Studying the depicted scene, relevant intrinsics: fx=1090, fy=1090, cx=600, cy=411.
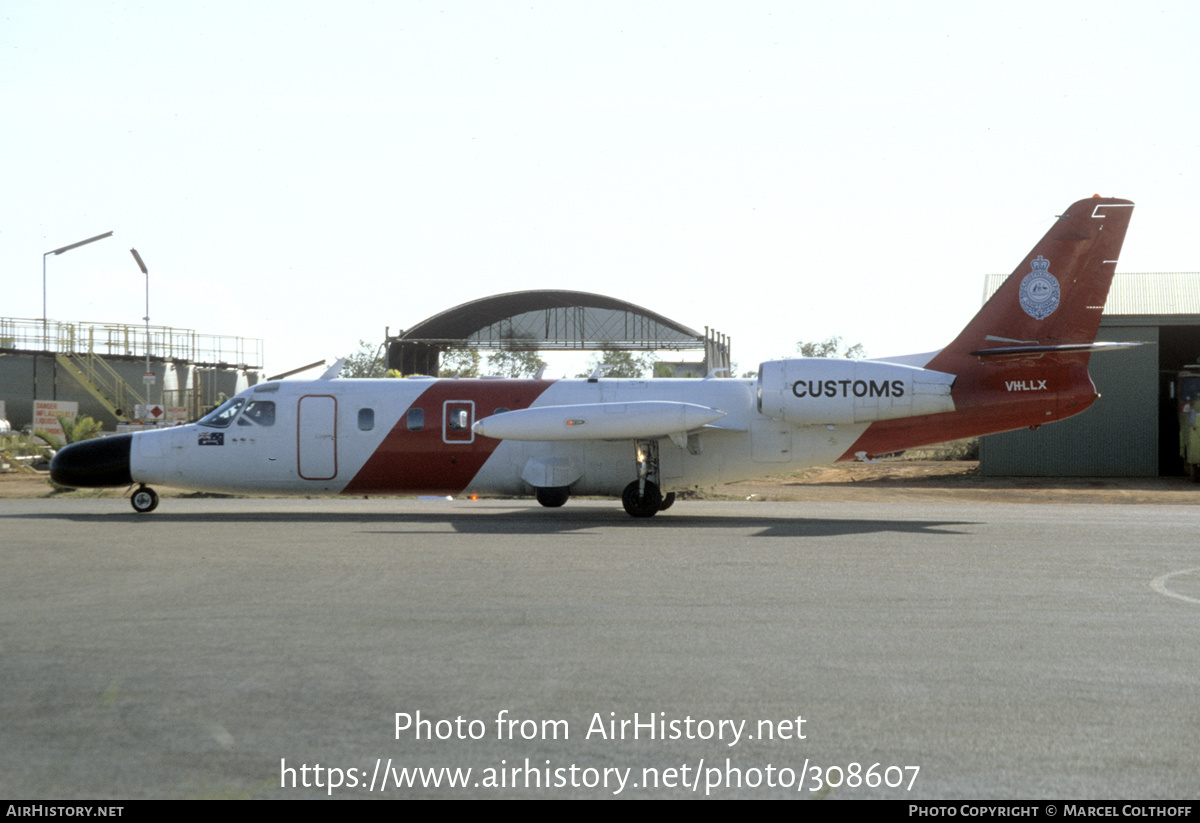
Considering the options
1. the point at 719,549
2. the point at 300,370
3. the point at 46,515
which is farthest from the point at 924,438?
the point at 46,515

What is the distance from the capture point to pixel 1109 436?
120 feet

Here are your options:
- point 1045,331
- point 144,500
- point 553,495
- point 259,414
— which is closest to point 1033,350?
point 1045,331

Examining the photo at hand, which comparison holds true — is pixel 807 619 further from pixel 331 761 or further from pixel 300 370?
pixel 300 370

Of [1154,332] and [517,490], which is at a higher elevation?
[1154,332]

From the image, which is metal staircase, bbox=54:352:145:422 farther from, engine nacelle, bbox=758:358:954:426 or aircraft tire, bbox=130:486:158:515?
engine nacelle, bbox=758:358:954:426

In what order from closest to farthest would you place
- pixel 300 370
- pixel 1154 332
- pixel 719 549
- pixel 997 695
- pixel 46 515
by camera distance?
pixel 997 695 < pixel 719 549 < pixel 46 515 < pixel 300 370 < pixel 1154 332

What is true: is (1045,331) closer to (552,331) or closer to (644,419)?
(644,419)

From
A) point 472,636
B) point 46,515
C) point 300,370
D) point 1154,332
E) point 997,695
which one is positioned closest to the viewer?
point 997,695

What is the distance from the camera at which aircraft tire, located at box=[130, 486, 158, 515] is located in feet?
63.2

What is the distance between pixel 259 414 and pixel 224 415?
670 mm

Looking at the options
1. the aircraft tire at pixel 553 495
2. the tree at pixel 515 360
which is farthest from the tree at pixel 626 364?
the aircraft tire at pixel 553 495

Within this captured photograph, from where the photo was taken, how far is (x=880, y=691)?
6113mm

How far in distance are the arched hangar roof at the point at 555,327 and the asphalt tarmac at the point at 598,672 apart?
124 feet

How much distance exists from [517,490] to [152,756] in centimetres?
1447
